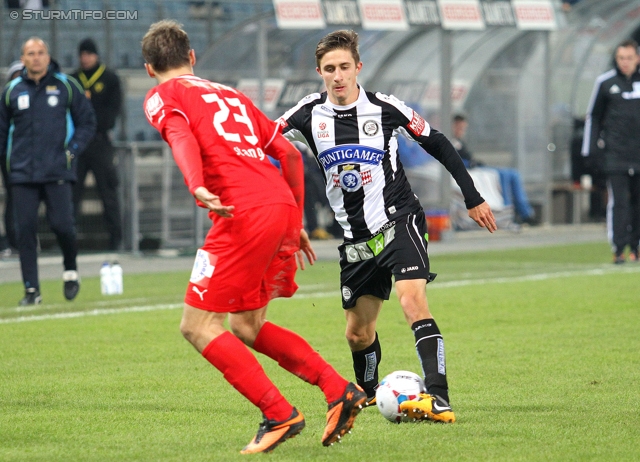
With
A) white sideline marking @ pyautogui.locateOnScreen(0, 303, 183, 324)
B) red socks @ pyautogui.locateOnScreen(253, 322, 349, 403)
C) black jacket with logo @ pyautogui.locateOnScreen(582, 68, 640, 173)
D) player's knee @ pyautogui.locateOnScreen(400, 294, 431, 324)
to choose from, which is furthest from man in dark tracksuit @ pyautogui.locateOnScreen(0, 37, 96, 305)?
black jacket with logo @ pyautogui.locateOnScreen(582, 68, 640, 173)

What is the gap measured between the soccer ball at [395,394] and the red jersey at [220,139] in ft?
3.53

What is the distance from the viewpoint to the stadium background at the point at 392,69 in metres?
17.0

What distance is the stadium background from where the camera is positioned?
16953mm

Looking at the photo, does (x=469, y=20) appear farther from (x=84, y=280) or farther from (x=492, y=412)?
(x=492, y=412)

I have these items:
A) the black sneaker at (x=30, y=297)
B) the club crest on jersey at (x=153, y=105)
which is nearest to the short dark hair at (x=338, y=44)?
the club crest on jersey at (x=153, y=105)

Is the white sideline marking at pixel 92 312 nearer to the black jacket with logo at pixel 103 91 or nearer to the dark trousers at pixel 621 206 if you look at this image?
the dark trousers at pixel 621 206

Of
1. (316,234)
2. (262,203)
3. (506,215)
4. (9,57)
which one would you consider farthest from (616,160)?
(262,203)

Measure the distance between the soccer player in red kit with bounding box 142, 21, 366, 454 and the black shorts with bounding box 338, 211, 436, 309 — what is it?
0.85m

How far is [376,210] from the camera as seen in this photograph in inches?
244

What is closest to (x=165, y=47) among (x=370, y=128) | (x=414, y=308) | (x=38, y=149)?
(x=370, y=128)

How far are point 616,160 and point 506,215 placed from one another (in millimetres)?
6869

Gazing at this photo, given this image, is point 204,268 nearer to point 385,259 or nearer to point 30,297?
point 385,259

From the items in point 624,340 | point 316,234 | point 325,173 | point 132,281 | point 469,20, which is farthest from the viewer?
point 469,20

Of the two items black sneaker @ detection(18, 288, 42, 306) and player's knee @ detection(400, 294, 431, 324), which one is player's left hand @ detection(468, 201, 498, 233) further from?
black sneaker @ detection(18, 288, 42, 306)
